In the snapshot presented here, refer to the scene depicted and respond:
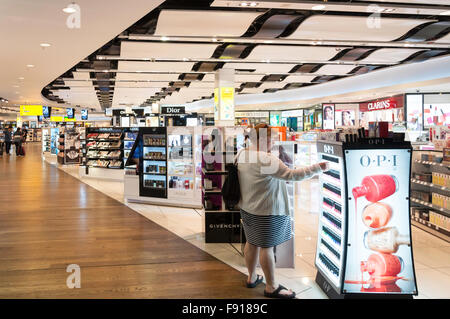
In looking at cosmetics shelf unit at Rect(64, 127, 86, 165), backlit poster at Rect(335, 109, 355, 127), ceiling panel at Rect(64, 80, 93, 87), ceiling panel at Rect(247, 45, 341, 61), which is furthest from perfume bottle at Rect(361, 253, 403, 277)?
cosmetics shelf unit at Rect(64, 127, 86, 165)

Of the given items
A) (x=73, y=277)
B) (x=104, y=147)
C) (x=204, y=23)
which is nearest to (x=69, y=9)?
(x=204, y=23)

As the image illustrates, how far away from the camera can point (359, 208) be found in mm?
3299

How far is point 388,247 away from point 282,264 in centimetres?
140

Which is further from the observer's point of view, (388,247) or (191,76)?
(191,76)

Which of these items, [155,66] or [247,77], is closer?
[155,66]

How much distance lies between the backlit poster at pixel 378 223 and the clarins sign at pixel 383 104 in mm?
12141

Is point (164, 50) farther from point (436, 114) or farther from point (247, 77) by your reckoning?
point (436, 114)

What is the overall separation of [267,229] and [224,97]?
10303 millimetres

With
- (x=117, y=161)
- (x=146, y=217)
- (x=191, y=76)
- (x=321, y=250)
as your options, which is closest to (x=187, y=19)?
(x=146, y=217)

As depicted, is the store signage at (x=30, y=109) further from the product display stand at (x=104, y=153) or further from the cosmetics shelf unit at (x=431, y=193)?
the cosmetics shelf unit at (x=431, y=193)

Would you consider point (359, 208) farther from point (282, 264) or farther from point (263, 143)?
point (282, 264)

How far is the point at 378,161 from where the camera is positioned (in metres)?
3.29

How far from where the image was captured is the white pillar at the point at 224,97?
44.2 feet

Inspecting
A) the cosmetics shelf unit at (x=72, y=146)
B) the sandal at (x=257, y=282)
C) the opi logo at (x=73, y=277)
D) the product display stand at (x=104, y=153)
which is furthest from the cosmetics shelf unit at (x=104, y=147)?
the sandal at (x=257, y=282)
